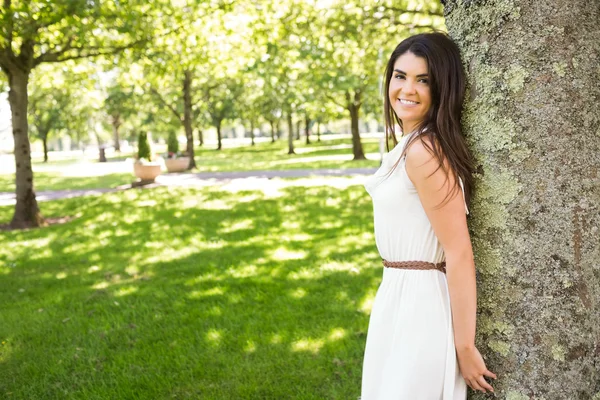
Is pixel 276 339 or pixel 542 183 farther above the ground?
pixel 542 183

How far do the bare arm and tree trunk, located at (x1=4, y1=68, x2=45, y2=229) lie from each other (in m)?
11.4

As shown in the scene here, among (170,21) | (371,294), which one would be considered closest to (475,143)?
(371,294)

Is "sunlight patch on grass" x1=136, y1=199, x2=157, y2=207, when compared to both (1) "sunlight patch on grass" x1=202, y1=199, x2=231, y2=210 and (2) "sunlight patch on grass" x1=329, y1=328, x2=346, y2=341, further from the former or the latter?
(2) "sunlight patch on grass" x1=329, y1=328, x2=346, y2=341

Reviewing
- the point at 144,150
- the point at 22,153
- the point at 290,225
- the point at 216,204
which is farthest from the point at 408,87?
the point at 144,150

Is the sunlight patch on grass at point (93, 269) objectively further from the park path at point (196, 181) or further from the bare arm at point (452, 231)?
the park path at point (196, 181)

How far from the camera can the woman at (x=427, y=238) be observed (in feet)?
5.74

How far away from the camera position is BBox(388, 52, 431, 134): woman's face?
6.25 feet

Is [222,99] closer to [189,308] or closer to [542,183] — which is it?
[189,308]

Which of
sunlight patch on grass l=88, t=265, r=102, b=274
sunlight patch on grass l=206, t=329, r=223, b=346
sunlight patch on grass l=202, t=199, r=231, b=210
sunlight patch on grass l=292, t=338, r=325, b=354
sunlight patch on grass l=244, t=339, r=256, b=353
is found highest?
sunlight patch on grass l=202, t=199, r=231, b=210

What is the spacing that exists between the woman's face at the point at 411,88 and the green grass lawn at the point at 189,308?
2611 mm

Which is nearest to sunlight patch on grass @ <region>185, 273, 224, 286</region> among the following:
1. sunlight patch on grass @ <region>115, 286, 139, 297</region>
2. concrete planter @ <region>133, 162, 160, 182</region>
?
sunlight patch on grass @ <region>115, 286, 139, 297</region>

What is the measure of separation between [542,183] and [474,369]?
2.30ft

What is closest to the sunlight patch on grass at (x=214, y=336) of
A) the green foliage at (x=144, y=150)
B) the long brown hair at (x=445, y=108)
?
the long brown hair at (x=445, y=108)

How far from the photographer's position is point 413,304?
188 centimetres
